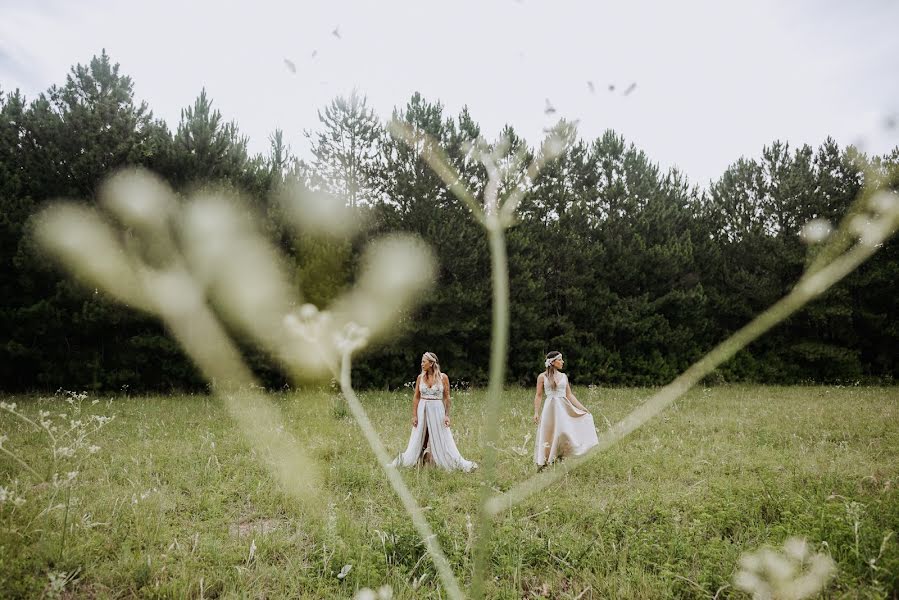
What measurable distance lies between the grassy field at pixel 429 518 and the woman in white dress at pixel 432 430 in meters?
0.46

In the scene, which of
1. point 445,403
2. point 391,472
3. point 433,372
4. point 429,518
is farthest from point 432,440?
point 391,472

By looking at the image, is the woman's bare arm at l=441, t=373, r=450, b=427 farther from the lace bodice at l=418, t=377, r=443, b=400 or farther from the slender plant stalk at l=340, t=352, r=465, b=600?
the slender plant stalk at l=340, t=352, r=465, b=600

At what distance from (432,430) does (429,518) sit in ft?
12.1

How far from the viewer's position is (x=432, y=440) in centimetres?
927

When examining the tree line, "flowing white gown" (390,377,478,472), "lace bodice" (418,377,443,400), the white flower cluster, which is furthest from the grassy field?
the tree line

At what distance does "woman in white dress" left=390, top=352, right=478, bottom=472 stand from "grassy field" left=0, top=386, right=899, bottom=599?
18.2 inches

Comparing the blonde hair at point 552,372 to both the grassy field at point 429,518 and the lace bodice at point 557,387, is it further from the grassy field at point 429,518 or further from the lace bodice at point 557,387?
the grassy field at point 429,518

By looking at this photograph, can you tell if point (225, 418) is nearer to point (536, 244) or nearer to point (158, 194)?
point (158, 194)

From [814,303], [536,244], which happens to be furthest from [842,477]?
[814,303]

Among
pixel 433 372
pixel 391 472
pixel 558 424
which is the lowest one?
pixel 558 424

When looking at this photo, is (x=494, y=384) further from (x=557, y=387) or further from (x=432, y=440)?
(x=557, y=387)

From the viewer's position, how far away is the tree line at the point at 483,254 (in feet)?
62.1

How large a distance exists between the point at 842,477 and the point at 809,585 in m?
7.52

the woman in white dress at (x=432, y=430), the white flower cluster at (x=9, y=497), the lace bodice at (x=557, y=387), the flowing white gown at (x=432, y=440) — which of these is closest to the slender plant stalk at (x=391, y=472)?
the white flower cluster at (x=9, y=497)
